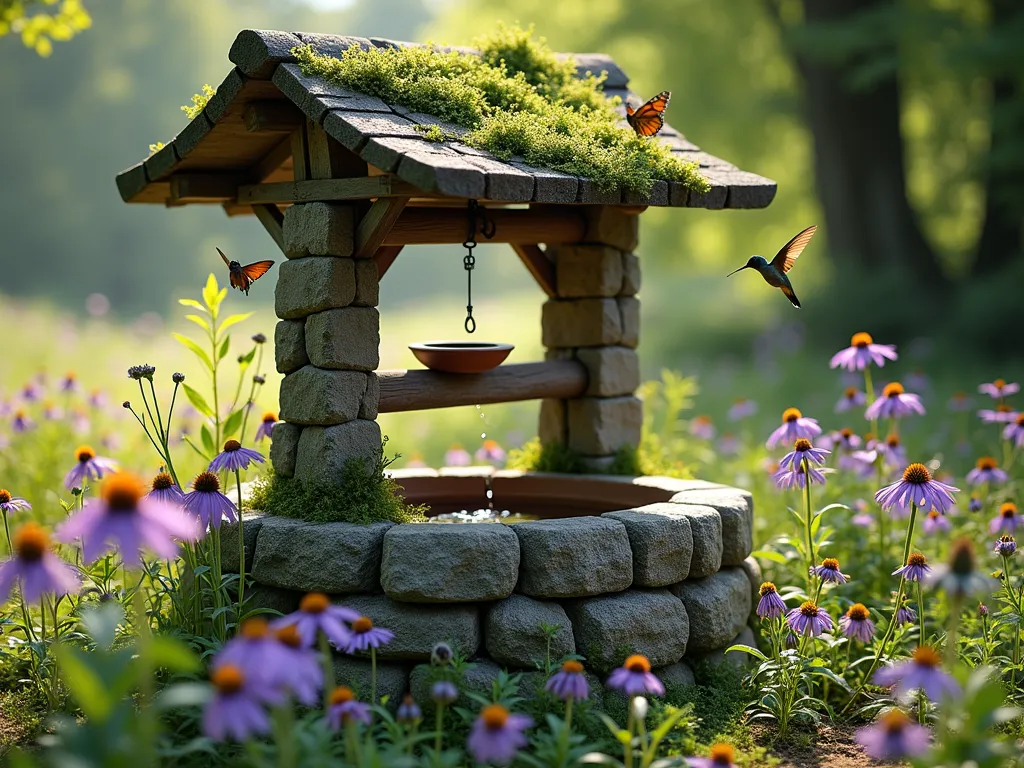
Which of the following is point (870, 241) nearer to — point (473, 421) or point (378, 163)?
point (473, 421)

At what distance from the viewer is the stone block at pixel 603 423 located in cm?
545

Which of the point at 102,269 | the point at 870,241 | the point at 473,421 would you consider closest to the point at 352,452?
the point at 473,421

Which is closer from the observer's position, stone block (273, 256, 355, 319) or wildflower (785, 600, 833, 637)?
wildflower (785, 600, 833, 637)

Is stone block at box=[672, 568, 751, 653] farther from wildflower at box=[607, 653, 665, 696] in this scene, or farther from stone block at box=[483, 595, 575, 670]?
wildflower at box=[607, 653, 665, 696]

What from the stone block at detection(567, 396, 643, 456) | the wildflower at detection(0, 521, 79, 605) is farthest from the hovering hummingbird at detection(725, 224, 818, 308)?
the wildflower at detection(0, 521, 79, 605)

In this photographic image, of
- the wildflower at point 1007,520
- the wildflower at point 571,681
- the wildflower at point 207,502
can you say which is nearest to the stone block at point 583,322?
the wildflower at point 1007,520

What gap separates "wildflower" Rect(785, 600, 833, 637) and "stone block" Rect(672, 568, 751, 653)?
0.43 meters

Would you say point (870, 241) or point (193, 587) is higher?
point (870, 241)

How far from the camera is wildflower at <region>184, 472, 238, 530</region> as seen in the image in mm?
3867

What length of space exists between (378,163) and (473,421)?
733 centimetres

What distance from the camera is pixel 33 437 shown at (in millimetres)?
6836

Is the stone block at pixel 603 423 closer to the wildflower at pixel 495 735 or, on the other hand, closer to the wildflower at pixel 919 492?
the wildflower at pixel 919 492

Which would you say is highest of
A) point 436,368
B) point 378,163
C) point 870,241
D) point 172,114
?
point 172,114

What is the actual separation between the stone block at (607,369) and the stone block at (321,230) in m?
1.56
